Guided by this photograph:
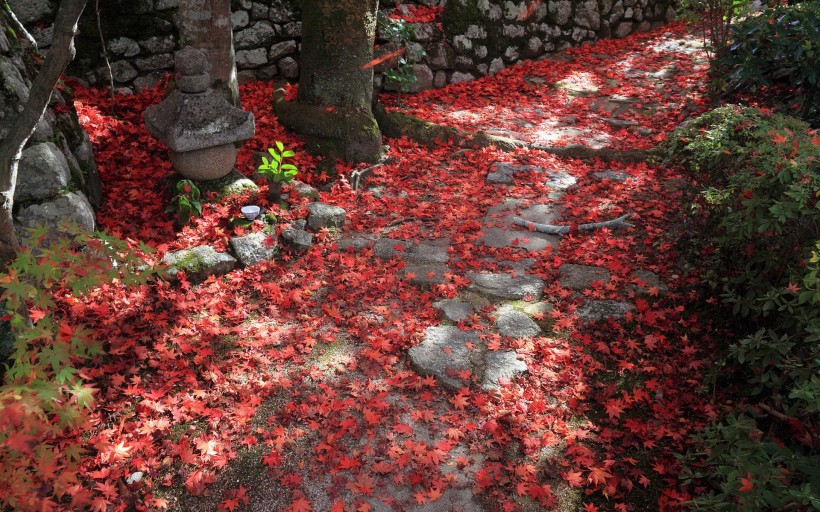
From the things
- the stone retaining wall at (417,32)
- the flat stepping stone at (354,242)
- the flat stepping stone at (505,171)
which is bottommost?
the flat stepping stone at (354,242)

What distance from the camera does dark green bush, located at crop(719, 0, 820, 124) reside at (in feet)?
19.8

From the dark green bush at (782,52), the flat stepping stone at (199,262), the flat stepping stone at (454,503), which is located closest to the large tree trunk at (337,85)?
the flat stepping stone at (199,262)

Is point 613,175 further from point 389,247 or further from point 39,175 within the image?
point 39,175

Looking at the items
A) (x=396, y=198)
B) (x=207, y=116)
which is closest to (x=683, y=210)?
(x=396, y=198)

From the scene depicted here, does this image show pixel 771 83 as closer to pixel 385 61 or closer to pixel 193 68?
pixel 385 61

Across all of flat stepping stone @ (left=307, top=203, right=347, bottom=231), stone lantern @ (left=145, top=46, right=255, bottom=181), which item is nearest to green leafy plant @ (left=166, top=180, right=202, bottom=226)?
stone lantern @ (left=145, top=46, right=255, bottom=181)

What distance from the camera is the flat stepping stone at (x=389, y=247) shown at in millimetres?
4688

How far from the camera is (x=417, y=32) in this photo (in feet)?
26.5

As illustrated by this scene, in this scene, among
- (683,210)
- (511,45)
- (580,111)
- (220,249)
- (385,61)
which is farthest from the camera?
(511,45)

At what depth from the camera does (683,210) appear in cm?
486

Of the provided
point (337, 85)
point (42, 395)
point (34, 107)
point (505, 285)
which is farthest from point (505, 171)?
point (42, 395)

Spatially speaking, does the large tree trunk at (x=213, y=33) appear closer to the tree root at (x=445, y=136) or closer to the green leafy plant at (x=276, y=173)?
the green leafy plant at (x=276, y=173)

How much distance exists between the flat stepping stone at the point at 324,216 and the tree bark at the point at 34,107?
2352mm

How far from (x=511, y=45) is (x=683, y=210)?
18.2 feet
